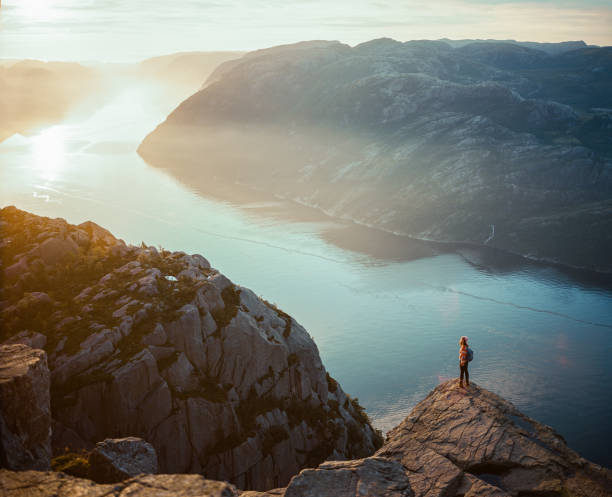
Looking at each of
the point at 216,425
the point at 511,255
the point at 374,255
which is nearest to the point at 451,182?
the point at 511,255

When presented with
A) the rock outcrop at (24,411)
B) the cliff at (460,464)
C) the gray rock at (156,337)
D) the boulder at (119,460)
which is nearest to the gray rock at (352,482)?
the cliff at (460,464)

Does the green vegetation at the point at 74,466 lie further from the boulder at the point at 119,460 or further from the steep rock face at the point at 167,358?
the steep rock face at the point at 167,358

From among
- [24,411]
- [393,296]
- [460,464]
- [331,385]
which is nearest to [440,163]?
[393,296]

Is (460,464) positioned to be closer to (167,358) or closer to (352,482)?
(352,482)

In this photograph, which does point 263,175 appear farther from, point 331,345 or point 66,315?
point 66,315

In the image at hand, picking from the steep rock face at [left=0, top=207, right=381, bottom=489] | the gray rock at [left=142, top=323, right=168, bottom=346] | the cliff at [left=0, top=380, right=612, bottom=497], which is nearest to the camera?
the cliff at [left=0, top=380, right=612, bottom=497]

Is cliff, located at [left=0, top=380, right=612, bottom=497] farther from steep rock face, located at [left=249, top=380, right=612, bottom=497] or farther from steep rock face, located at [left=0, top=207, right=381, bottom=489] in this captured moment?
steep rock face, located at [left=0, top=207, right=381, bottom=489]

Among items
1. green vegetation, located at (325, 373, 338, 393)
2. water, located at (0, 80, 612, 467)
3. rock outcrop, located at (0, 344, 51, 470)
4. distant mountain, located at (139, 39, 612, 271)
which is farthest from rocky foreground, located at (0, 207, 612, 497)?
distant mountain, located at (139, 39, 612, 271)
